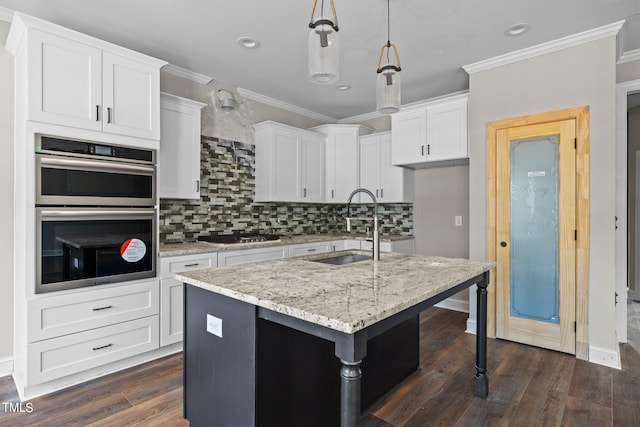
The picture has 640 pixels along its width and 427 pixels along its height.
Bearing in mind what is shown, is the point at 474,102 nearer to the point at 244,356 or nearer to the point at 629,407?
the point at 629,407

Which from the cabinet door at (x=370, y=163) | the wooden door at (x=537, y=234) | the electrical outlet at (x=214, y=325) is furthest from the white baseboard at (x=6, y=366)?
the wooden door at (x=537, y=234)

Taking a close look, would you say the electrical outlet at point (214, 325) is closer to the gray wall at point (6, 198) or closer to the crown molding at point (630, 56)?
the gray wall at point (6, 198)

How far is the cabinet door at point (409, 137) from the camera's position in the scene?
12.7 ft

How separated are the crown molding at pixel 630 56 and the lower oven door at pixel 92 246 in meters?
4.31

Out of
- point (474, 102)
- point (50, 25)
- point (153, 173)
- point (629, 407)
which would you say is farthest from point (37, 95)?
point (629, 407)

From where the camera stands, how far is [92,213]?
2398mm

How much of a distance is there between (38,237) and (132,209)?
58cm

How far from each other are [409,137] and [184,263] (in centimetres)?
275

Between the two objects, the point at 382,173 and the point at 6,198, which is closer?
the point at 6,198

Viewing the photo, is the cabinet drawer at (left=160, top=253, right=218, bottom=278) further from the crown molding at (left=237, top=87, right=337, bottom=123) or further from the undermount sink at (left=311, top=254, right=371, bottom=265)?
the crown molding at (left=237, top=87, right=337, bottom=123)

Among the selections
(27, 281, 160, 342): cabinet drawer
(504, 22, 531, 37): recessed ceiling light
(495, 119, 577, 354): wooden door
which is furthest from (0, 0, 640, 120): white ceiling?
(27, 281, 160, 342): cabinet drawer

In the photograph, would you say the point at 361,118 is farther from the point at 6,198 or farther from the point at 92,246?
the point at 6,198

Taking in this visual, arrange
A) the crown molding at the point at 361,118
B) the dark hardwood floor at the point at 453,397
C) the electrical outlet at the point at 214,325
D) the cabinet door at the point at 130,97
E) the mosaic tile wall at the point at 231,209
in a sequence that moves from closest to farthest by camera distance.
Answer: the electrical outlet at the point at 214,325, the dark hardwood floor at the point at 453,397, the cabinet door at the point at 130,97, the mosaic tile wall at the point at 231,209, the crown molding at the point at 361,118

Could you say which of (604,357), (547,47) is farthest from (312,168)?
(604,357)
